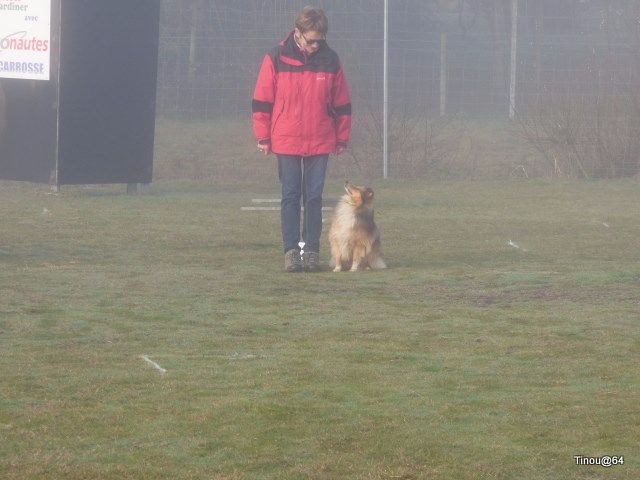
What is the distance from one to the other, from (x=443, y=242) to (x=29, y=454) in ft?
21.8

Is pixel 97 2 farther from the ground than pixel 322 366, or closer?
farther from the ground

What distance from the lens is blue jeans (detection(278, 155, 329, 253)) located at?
8758 millimetres

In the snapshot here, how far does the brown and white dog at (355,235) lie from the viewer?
862 centimetres

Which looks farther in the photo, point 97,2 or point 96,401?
point 97,2

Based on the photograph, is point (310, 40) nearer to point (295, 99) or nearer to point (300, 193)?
point (295, 99)

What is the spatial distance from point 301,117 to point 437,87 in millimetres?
11750

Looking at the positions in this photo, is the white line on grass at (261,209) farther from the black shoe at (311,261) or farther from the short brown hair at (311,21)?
the short brown hair at (311,21)

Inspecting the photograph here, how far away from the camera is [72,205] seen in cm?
1316

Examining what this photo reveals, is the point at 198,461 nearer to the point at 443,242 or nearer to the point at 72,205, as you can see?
the point at 443,242

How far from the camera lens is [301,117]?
8664 millimetres

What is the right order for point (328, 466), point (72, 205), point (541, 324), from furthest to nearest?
point (72, 205), point (541, 324), point (328, 466)

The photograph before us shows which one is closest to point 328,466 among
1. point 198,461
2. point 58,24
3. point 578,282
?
point 198,461

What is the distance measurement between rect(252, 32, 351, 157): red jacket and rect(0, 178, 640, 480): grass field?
0.86m

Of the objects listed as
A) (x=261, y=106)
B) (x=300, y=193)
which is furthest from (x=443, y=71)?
(x=261, y=106)
